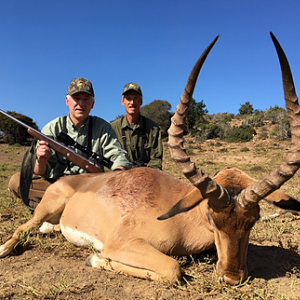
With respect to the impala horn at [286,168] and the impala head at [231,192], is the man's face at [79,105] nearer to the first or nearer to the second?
the impala head at [231,192]

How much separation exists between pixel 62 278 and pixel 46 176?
3.39 m

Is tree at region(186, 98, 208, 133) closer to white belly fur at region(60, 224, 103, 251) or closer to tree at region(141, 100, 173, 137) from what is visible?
tree at region(141, 100, 173, 137)

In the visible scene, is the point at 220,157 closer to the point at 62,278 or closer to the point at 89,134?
the point at 89,134

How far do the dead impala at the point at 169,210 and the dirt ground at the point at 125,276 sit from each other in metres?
0.14

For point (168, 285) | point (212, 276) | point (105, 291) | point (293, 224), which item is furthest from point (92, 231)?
point (293, 224)

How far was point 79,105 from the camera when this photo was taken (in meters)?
6.03

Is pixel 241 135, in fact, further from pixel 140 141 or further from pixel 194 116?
pixel 140 141

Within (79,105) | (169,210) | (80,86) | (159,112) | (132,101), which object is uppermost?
(159,112)

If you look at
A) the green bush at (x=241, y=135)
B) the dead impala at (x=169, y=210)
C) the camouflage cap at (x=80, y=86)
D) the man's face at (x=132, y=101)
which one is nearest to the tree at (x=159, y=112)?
the green bush at (x=241, y=135)

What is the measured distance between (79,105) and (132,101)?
1.88 m

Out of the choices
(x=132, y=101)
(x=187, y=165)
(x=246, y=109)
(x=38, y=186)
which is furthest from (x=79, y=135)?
(x=246, y=109)

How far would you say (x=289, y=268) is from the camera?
12.3ft

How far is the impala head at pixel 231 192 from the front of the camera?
2.89 meters

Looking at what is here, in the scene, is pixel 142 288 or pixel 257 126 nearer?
pixel 142 288
